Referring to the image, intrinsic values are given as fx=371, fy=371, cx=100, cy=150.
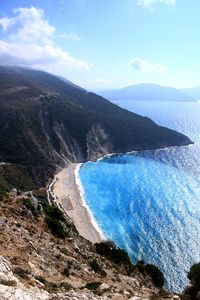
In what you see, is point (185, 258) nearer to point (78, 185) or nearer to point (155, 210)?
point (155, 210)

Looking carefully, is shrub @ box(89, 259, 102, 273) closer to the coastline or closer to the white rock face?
the white rock face

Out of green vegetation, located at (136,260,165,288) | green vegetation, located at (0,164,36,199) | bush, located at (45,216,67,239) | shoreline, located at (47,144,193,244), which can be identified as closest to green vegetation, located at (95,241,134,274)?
green vegetation, located at (136,260,165,288)

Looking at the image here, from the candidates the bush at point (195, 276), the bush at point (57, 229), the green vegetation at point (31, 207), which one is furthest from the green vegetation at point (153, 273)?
the green vegetation at point (31, 207)

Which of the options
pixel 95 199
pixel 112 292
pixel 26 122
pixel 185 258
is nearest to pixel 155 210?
pixel 95 199

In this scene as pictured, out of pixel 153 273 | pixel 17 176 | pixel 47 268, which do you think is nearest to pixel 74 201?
pixel 17 176

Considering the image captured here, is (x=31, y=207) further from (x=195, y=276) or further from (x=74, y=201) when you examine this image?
(x=74, y=201)

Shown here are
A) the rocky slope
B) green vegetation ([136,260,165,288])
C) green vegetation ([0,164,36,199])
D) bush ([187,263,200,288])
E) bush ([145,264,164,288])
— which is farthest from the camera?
green vegetation ([0,164,36,199])
